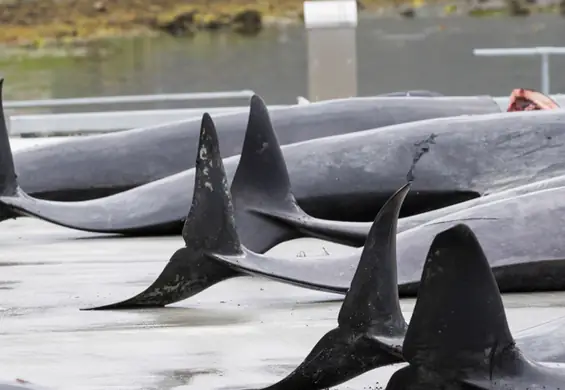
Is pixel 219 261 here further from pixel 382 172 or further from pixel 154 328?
pixel 382 172

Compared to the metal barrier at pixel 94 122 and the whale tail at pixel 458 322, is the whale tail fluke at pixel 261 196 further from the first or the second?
the metal barrier at pixel 94 122

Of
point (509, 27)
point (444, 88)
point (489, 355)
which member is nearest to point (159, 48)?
point (509, 27)

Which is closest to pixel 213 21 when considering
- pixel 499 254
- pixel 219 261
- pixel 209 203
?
pixel 499 254

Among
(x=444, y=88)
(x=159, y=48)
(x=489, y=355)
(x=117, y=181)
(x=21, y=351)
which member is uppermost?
(x=489, y=355)

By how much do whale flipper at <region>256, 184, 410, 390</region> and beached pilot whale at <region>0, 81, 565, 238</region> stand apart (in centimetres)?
367

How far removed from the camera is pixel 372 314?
3.89m

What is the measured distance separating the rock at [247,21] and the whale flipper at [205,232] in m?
93.1

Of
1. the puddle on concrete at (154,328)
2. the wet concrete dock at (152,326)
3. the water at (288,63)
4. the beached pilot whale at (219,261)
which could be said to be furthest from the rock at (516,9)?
the beached pilot whale at (219,261)

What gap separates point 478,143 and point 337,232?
1.57 m

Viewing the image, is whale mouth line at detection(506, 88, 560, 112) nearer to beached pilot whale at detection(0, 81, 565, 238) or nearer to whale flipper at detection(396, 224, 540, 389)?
beached pilot whale at detection(0, 81, 565, 238)

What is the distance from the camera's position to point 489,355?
11.7 ft

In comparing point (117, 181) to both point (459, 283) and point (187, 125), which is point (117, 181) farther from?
point (459, 283)

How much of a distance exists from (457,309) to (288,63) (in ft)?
211

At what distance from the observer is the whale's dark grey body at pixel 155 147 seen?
9.22 meters
